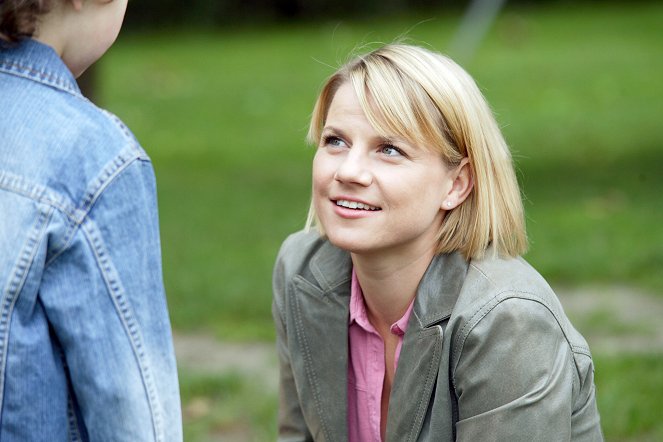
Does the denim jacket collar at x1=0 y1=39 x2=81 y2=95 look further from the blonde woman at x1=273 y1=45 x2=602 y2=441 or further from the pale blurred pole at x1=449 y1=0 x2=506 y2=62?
the pale blurred pole at x1=449 y1=0 x2=506 y2=62

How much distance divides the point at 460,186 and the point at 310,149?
647 cm

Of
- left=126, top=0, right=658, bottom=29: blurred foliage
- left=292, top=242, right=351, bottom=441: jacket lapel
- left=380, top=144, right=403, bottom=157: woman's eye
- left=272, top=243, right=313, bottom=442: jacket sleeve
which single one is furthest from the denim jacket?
left=126, top=0, right=658, bottom=29: blurred foliage

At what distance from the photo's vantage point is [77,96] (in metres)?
1.89

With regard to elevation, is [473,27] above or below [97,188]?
below

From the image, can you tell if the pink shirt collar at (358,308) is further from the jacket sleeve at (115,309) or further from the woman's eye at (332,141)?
the jacket sleeve at (115,309)

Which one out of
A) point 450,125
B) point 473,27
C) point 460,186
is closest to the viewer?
point 450,125

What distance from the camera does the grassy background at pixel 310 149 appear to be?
499 centimetres

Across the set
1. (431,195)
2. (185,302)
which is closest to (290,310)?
(431,195)

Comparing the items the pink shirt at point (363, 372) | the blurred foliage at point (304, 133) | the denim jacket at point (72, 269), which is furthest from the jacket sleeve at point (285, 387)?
the denim jacket at point (72, 269)

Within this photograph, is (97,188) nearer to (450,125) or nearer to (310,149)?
(450,125)

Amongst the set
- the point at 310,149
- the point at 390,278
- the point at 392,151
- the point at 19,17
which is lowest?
the point at 310,149

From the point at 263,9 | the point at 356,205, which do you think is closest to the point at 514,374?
the point at 356,205

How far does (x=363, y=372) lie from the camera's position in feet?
8.99

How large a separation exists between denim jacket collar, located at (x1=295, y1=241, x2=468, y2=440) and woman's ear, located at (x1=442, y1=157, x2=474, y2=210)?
0.14m
